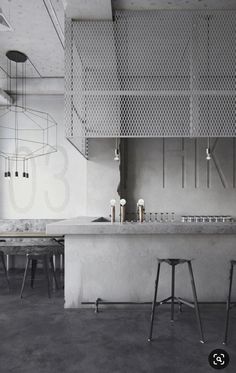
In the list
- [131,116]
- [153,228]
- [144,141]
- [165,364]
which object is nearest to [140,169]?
[144,141]

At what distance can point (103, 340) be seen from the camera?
3137 mm

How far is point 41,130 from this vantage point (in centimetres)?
708

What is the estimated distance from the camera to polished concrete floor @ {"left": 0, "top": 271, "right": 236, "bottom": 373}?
8.73 ft

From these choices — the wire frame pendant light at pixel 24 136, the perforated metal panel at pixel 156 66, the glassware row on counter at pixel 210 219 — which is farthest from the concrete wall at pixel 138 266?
the wire frame pendant light at pixel 24 136

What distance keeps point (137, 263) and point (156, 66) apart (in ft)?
8.69

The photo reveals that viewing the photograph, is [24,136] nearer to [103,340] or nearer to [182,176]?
[182,176]

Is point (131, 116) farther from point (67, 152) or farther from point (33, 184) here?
point (33, 184)

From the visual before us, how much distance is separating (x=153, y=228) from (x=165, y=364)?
165 centimetres

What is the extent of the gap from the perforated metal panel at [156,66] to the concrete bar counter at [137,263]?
135cm

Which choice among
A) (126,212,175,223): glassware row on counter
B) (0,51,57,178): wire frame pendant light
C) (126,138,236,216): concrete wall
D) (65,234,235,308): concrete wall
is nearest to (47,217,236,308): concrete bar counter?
(65,234,235,308): concrete wall

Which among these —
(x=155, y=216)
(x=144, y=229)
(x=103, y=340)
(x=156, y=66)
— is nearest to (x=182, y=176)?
(x=155, y=216)

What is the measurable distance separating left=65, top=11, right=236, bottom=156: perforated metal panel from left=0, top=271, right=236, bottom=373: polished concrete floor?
7.30 ft

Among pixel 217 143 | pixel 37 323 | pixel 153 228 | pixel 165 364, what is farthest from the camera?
pixel 217 143

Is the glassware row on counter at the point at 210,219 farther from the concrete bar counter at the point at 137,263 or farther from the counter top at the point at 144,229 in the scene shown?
the counter top at the point at 144,229
